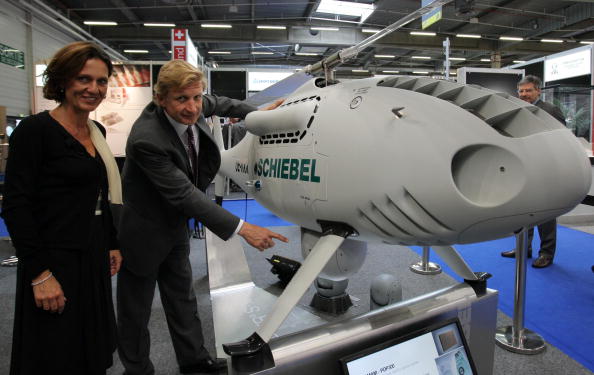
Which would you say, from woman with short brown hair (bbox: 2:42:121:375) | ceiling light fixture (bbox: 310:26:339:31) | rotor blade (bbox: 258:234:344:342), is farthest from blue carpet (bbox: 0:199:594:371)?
ceiling light fixture (bbox: 310:26:339:31)

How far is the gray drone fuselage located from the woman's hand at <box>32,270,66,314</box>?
79 centimetres

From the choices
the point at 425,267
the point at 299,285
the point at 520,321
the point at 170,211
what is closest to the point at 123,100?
the point at 170,211

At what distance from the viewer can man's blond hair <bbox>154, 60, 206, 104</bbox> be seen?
1.25 m

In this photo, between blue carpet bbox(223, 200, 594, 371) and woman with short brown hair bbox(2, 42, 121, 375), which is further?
blue carpet bbox(223, 200, 594, 371)

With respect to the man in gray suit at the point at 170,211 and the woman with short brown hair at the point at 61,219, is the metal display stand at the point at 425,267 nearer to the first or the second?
the man in gray suit at the point at 170,211

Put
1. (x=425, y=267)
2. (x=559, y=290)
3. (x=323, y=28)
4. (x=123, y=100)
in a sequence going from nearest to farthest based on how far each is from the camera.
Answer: (x=559, y=290) < (x=425, y=267) < (x=123, y=100) < (x=323, y=28)

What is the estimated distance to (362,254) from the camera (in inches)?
61.6

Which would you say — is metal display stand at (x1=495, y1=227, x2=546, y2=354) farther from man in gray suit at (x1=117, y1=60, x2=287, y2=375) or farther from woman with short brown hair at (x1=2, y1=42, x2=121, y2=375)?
woman with short brown hair at (x1=2, y1=42, x2=121, y2=375)

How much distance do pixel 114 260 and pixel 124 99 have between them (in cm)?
430

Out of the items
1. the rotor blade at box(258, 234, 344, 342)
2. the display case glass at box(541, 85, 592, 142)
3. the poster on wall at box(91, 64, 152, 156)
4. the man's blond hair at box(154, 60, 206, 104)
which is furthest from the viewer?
the display case glass at box(541, 85, 592, 142)

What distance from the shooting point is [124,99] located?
16.8ft

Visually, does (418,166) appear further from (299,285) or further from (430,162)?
(299,285)

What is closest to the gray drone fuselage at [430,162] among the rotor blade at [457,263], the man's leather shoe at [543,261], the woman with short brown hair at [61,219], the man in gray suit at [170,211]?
the man in gray suit at [170,211]

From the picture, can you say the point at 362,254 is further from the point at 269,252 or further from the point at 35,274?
the point at 269,252
